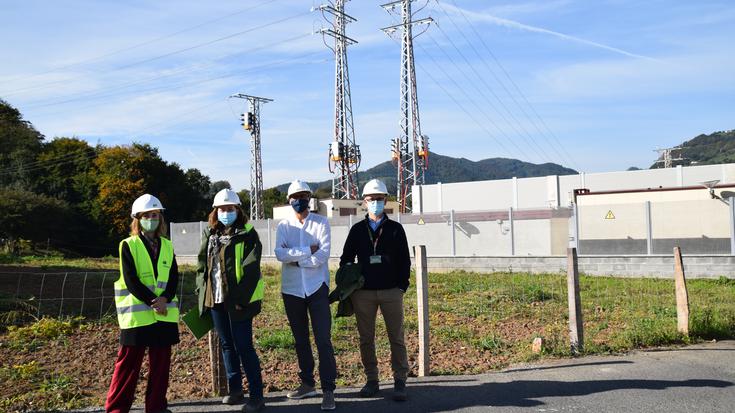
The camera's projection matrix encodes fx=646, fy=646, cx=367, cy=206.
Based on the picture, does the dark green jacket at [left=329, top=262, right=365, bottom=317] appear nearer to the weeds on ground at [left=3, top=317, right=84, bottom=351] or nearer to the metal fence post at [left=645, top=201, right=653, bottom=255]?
the weeds on ground at [left=3, top=317, right=84, bottom=351]

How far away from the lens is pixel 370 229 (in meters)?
6.10

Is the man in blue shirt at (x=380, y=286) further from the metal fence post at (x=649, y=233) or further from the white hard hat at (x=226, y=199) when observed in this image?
the metal fence post at (x=649, y=233)

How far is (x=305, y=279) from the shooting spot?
5.75 metres

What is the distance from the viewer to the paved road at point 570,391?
18.1ft

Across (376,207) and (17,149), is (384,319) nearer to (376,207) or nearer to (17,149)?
(376,207)

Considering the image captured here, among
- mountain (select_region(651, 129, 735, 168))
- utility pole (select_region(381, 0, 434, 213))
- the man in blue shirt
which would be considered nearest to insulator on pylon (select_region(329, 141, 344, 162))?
utility pole (select_region(381, 0, 434, 213))

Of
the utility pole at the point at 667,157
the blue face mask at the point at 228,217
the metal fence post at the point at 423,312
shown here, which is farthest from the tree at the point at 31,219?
the utility pole at the point at 667,157

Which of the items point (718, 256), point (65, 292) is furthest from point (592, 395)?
point (718, 256)

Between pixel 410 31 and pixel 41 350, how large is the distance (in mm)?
34894

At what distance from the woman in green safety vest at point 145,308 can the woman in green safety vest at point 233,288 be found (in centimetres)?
32

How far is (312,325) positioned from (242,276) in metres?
0.84

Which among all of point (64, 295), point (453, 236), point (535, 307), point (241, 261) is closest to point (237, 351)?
point (241, 261)

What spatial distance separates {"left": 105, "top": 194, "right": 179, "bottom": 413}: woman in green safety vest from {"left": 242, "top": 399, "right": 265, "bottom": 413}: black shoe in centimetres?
64

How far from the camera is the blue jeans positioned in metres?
5.47
